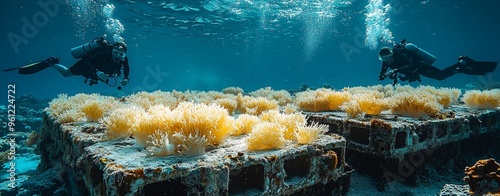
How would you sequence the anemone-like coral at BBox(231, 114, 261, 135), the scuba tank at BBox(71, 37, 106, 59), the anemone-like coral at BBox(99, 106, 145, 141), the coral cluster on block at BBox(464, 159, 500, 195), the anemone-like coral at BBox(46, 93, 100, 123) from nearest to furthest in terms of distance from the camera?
the anemone-like coral at BBox(99, 106, 145, 141)
the coral cluster on block at BBox(464, 159, 500, 195)
the anemone-like coral at BBox(231, 114, 261, 135)
the anemone-like coral at BBox(46, 93, 100, 123)
the scuba tank at BBox(71, 37, 106, 59)

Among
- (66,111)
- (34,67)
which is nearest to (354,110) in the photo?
(66,111)

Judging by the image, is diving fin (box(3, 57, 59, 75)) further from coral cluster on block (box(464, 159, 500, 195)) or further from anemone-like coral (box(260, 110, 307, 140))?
coral cluster on block (box(464, 159, 500, 195))

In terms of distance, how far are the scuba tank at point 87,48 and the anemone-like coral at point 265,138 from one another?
8.77 m

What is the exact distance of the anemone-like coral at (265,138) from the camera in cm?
281

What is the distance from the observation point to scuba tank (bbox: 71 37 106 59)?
30.4 ft

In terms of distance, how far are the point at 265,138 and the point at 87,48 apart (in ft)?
30.5

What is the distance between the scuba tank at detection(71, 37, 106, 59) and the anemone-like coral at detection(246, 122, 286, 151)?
345 inches

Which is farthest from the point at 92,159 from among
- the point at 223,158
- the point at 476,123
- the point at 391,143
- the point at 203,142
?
the point at 476,123

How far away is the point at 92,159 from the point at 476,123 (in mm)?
7098

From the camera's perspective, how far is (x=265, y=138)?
2.80m

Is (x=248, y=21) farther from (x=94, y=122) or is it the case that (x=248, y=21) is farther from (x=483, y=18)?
(x=483, y=18)

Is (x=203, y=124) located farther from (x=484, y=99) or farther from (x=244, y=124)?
(x=484, y=99)

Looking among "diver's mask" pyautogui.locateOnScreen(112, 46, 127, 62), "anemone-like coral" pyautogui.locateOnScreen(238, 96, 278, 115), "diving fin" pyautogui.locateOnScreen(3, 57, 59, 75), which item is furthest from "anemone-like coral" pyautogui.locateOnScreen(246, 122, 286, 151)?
"diving fin" pyautogui.locateOnScreen(3, 57, 59, 75)

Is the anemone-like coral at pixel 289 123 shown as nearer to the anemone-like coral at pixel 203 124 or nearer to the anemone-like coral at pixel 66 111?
the anemone-like coral at pixel 203 124
